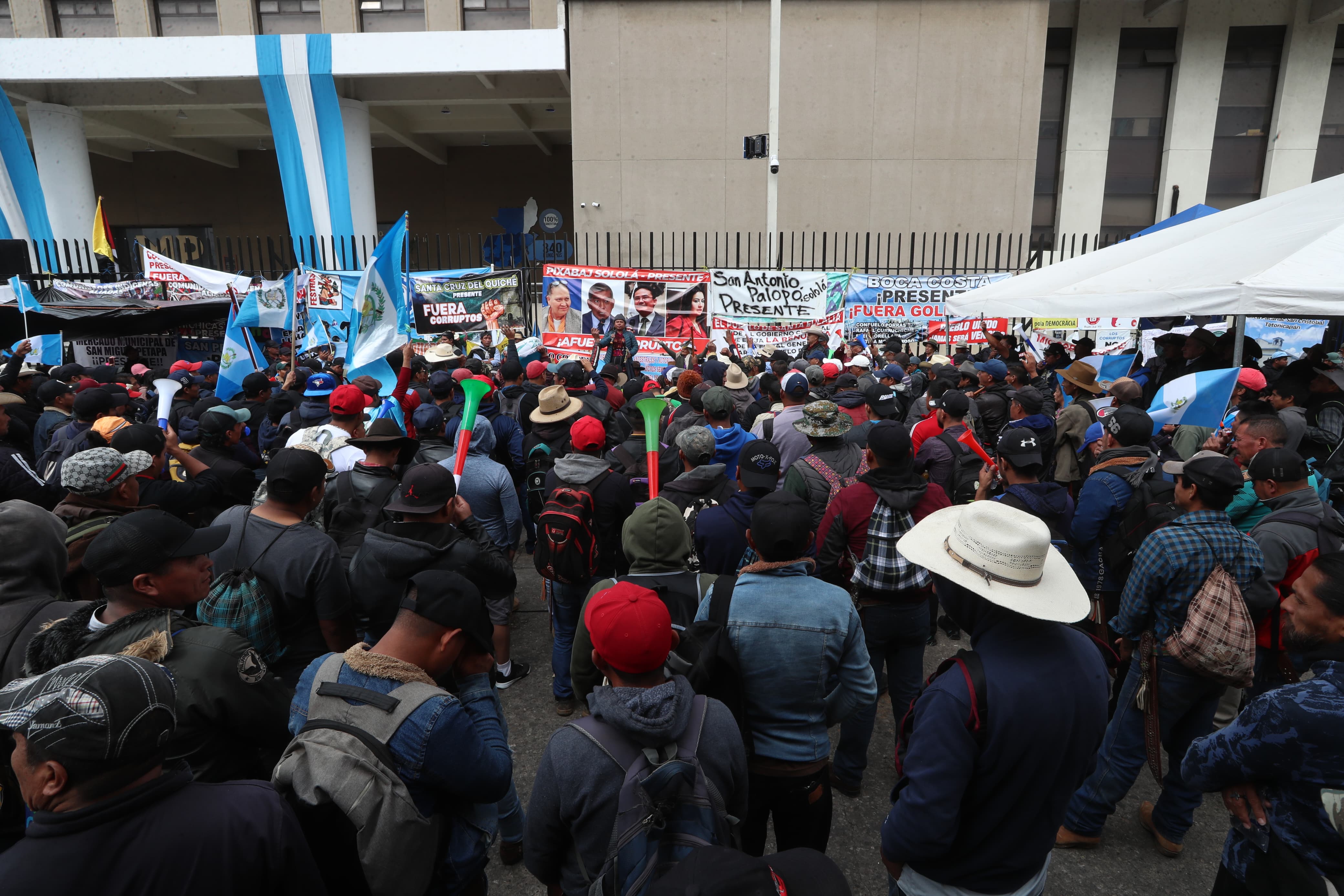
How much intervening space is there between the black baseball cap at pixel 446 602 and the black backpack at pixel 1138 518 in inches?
130

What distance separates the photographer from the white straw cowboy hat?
6.44ft

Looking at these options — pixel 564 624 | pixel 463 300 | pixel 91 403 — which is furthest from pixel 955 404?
pixel 463 300

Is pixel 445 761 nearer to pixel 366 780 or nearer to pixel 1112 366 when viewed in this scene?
pixel 366 780

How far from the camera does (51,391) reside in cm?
603

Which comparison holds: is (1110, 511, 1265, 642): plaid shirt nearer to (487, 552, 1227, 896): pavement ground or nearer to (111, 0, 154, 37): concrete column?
(487, 552, 1227, 896): pavement ground

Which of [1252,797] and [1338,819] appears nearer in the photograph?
[1338,819]

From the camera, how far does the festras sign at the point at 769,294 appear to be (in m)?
13.1

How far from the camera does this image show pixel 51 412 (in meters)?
5.96

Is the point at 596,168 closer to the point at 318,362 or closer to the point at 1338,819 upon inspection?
the point at 318,362

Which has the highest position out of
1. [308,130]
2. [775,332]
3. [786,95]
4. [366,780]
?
[786,95]

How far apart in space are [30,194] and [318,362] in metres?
13.6

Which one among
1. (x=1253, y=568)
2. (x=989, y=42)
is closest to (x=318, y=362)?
(x=1253, y=568)

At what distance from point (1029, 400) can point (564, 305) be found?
31.9ft

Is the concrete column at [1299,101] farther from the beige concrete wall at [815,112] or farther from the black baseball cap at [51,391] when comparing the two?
the black baseball cap at [51,391]
